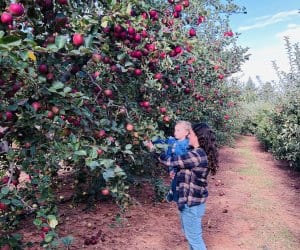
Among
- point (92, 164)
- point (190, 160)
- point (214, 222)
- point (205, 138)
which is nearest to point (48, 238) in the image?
point (92, 164)

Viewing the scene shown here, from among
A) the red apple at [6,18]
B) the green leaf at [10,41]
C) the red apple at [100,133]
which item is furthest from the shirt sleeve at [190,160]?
the green leaf at [10,41]

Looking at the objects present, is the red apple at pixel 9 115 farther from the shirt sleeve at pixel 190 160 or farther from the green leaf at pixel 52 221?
the shirt sleeve at pixel 190 160

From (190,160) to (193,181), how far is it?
23 cm

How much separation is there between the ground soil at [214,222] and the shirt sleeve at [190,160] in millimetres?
773

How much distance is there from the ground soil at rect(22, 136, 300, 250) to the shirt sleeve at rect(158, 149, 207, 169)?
77 cm

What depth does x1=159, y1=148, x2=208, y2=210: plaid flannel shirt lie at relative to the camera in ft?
11.7

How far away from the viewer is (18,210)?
102 inches

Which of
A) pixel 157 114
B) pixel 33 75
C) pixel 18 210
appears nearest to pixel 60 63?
pixel 33 75

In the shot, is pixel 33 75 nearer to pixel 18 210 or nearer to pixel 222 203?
pixel 18 210

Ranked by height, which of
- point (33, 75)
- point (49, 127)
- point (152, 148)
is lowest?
point (152, 148)

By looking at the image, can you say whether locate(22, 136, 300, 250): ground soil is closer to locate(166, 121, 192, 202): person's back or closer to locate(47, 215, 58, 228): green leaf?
locate(166, 121, 192, 202): person's back

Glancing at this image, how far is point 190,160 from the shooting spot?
357 centimetres

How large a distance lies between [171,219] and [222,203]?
1386mm

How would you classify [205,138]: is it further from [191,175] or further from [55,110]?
[55,110]
